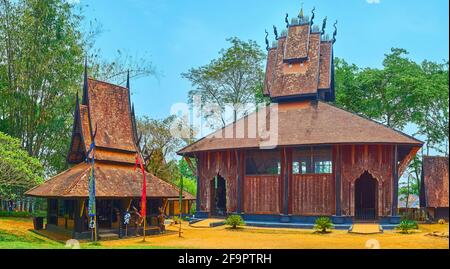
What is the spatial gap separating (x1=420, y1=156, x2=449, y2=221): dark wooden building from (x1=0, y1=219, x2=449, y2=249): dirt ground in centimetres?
344

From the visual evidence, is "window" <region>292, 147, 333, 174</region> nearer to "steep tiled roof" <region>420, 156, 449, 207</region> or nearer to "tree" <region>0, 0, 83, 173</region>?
"steep tiled roof" <region>420, 156, 449, 207</region>

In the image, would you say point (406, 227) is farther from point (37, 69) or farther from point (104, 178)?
point (37, 69)

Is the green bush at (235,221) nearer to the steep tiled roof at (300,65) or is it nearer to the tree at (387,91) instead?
the steep tiled roof at (300,65)

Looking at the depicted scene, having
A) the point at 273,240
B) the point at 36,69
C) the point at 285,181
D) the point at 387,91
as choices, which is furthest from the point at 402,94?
the point at 36,69

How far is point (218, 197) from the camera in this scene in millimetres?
32781

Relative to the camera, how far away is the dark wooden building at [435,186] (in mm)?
24688

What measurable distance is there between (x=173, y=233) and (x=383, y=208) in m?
11.1

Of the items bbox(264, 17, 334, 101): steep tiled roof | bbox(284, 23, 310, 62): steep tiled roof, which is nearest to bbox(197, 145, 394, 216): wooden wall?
bbox(264, 17, 334, 101): steep tiled roof

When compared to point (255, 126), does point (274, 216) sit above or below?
below

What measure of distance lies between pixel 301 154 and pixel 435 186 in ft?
24.6
